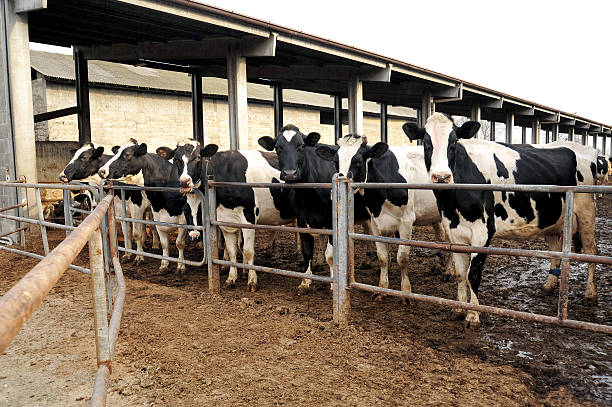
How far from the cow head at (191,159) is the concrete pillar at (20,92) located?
10.2 feet

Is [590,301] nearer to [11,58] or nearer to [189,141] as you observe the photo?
[189,141]

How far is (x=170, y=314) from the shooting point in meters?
4.79

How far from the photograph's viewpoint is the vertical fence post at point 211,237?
540cm

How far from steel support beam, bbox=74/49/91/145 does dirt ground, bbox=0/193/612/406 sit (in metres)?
8.03

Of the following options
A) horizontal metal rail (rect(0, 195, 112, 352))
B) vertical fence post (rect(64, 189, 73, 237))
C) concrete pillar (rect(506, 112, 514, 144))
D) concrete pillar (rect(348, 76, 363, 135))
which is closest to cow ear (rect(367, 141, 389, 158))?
vertical fence post (rect(64, 189, 73, 237))

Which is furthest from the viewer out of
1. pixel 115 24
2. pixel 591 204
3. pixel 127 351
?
pixel 115 24

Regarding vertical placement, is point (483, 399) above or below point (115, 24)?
below

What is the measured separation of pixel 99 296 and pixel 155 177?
595cm

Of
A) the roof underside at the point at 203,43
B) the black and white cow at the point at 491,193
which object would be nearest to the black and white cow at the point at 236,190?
the black and white cow at the point at 491,193

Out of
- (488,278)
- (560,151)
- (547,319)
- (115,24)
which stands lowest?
(488,278)

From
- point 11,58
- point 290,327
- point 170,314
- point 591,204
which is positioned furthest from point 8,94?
point 591,204

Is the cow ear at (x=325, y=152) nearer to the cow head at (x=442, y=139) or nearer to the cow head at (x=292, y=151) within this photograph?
the cow head at (x=292, y=151)

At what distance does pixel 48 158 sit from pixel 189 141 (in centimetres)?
804

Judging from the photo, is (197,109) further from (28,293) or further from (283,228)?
(28,293)
